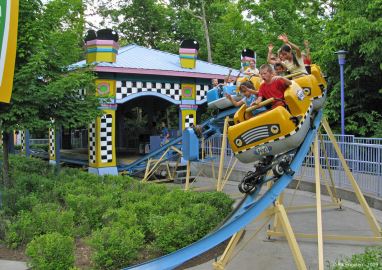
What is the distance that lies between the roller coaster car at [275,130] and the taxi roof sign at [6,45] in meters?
2.59

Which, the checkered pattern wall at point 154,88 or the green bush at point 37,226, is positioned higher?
the checkered pattern wall at point 154,88

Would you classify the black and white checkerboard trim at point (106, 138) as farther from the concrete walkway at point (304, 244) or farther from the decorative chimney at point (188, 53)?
the concrete walkway at point (304, 244)

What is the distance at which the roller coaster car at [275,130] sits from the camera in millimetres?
4613

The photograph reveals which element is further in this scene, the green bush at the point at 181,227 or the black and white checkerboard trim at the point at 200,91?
the black and white checkerboard trim at the point at 200,91

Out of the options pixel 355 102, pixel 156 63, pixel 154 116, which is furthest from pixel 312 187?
pixel 154 116

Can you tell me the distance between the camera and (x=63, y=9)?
8734mm

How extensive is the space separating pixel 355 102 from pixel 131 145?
1081 cm

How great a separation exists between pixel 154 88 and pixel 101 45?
209 cm

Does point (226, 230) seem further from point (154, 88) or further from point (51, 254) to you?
point (154, 88)

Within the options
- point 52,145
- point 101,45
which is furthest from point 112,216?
point 52,145

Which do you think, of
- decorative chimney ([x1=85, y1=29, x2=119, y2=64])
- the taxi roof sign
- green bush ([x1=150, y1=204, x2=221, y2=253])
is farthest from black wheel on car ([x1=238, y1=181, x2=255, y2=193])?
decorative chimney ([x1=85, y1=29, x2=119, y2=64])

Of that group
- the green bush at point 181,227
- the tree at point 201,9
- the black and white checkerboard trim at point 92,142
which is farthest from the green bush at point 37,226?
the tree at point 201,9

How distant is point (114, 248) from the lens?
193 inches

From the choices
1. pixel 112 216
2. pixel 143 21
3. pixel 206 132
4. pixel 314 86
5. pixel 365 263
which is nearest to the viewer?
pixel 365 263
